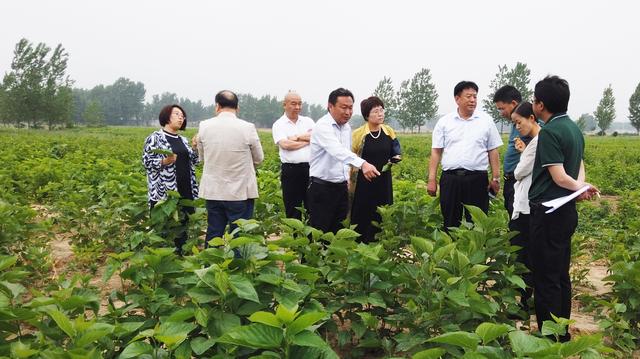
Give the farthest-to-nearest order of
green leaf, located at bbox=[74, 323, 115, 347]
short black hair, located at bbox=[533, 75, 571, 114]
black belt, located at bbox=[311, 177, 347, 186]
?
black belt, located at bbox=[311, 177, 347, 186], short black hair, located at bbox=[533, 75, 571, 114], green leaf, located at bbox=[74, 323, 115, 347]

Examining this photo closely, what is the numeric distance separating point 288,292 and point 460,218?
255cm

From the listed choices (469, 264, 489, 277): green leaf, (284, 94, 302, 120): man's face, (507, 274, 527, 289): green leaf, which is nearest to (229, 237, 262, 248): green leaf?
(469, 264, 489, 277): green leaf

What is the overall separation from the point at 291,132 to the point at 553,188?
2.77 metres

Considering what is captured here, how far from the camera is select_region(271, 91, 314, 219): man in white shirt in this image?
4.73m

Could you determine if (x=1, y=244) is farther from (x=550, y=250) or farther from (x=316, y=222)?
(x=550, y=250)

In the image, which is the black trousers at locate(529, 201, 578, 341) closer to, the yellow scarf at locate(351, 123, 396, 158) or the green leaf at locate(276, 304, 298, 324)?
the yellow scarf at locate(351, 123, 396, 158)

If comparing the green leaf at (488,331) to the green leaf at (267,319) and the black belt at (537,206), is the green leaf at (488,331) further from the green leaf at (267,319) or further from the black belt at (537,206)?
the black belt at (537,206)

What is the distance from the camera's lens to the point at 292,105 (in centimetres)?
489

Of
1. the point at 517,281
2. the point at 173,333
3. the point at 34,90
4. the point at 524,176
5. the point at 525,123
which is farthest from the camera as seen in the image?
the point at 34,90

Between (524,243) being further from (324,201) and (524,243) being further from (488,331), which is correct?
(488,331)

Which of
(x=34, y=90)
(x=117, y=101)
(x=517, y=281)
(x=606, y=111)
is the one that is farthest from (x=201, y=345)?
(x=117, y=101)

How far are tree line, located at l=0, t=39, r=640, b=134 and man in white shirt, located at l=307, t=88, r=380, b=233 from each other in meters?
52.4

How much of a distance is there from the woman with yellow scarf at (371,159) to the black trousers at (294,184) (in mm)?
570

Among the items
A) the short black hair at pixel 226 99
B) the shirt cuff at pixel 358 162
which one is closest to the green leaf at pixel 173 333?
the shirt cuff at pixel 358 162
